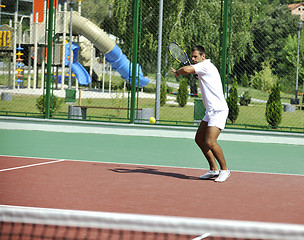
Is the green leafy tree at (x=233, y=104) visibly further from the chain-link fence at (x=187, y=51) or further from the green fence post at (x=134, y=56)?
the green fence post at (x=134, y=56)

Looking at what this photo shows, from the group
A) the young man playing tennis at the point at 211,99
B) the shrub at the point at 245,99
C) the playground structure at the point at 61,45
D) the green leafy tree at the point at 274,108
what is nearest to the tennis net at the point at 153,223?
the young man playing tennis at the point at 211,99

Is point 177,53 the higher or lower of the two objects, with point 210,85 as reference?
higher

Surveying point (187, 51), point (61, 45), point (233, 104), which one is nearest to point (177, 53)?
point (233, 104)

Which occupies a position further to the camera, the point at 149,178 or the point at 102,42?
the point at 102,42

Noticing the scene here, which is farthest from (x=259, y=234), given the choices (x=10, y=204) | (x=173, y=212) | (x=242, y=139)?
(x=242, y=139)

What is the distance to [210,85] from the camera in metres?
6.83

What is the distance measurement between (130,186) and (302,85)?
50.8 feet

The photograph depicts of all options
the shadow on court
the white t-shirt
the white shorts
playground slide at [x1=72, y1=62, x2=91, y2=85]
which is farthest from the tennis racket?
playground slide at [x1=72, y1=62, x2=91, y2=85]

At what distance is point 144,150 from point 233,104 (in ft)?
14.7

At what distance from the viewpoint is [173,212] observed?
17.2 feet

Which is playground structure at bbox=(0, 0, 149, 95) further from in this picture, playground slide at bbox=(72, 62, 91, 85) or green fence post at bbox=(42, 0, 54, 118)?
green fence post at bbox=(42, 0, 54, 118)

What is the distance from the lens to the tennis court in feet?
17.9

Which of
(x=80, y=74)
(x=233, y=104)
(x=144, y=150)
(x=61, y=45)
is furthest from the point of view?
(x=80, y=74)

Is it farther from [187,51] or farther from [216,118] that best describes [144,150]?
[187,51]
